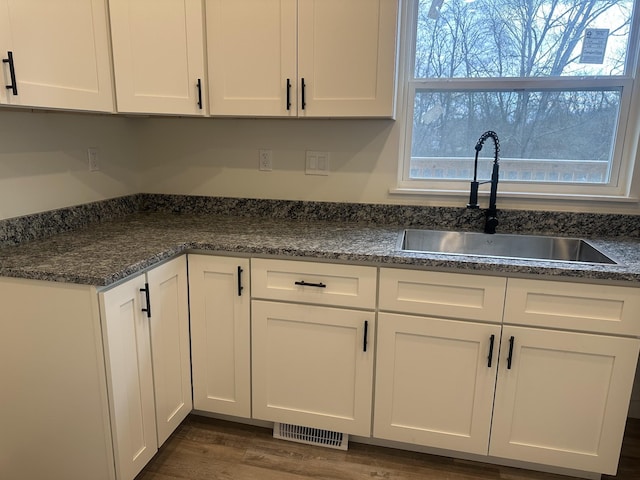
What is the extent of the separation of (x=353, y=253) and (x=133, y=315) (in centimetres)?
79

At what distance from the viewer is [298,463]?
72.2 inches

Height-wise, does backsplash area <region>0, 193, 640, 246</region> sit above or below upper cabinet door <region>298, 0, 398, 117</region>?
below

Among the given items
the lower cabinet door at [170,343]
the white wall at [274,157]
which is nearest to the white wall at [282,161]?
the white wall at [274,157]

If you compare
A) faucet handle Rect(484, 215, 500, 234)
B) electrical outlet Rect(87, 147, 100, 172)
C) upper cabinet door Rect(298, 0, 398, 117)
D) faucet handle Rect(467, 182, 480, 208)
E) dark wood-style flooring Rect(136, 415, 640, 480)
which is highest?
upper cabinet door Rect(298, 0, 398, 117)

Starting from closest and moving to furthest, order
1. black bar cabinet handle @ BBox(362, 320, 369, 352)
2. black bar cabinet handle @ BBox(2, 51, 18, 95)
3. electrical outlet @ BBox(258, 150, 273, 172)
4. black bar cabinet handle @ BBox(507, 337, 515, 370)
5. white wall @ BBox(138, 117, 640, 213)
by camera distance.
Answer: black bar cabinet handle @ BBox(2, 51, 18, 95) → black bar cabinet handle @ BBox(507, 337, 515, 370) → black bar cabinet handle @ BBox(362, 320, 369, 352) → white wall @ BBox(138, 117, 640, 213) → electrical outlet @ BBox(258, 150, 273, 172)

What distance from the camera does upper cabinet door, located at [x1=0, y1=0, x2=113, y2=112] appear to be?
137 centimetres

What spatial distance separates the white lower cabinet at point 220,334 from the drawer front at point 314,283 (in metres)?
0.07

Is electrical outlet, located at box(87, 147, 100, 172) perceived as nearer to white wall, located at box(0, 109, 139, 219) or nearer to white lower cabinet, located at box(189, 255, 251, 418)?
white wall, located at box(0, 109, 139, 219)

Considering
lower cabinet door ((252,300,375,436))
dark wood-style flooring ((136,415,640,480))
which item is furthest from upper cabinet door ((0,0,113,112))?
dark wood-style flooring ((136,415,640,480))

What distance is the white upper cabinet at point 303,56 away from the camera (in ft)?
5.73

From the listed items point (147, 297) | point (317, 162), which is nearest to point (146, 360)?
point (147, 297)

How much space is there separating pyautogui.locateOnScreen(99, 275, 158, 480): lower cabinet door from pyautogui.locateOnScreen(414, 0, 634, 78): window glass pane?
1621 mm

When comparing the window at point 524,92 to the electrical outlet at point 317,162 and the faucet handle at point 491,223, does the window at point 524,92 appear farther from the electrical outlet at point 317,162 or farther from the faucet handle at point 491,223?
the electrical outlet at point 317,162

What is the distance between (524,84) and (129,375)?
1997mm
